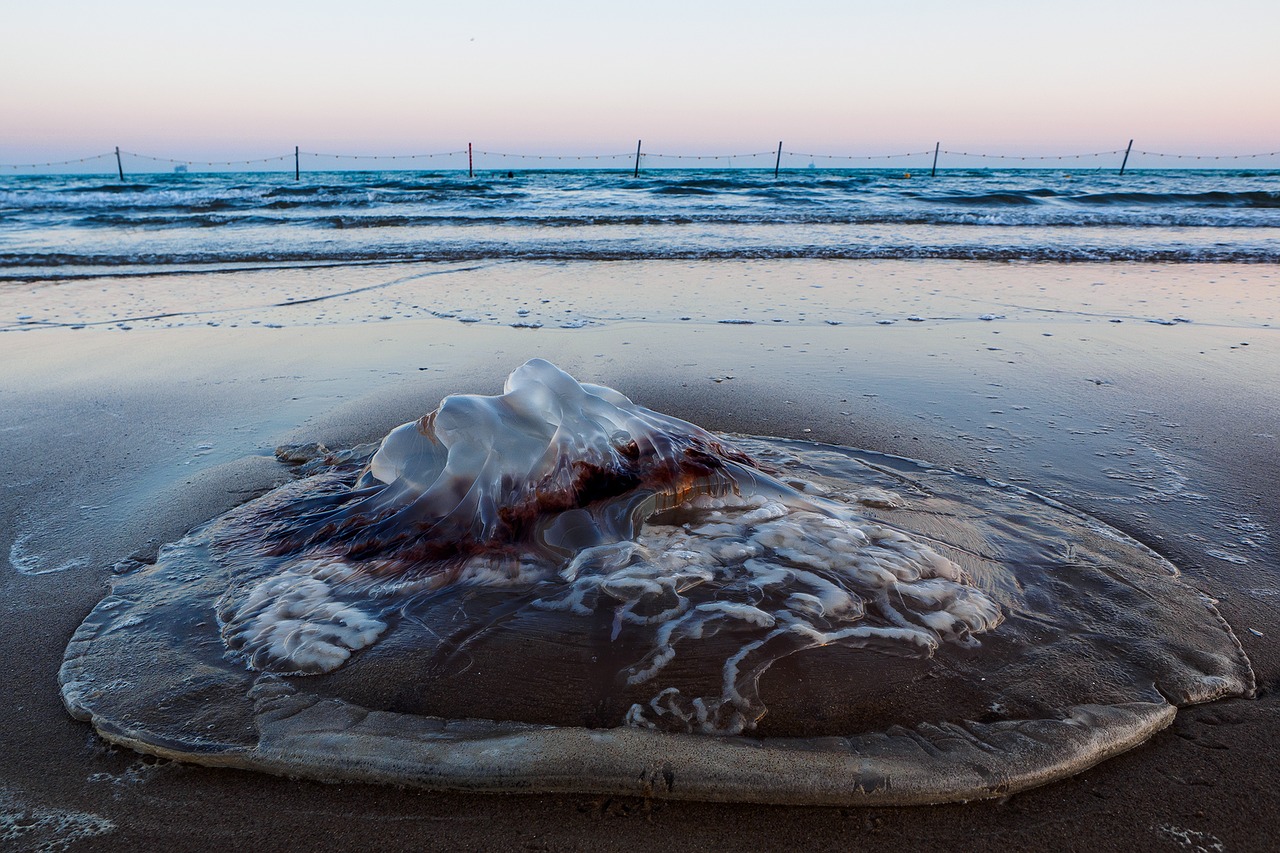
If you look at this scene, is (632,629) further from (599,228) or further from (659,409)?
(599,228)

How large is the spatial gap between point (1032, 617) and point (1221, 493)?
150cm

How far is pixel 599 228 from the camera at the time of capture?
1295 cm

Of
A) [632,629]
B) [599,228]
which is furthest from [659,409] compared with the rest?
[599,228]

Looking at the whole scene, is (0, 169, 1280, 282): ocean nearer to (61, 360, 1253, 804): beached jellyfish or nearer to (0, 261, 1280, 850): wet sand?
(0, 261, 1280, 850): wet sand

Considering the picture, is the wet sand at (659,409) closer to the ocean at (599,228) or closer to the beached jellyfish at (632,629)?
the beached jellyfish at (632,629)

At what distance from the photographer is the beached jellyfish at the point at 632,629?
1.51 metres

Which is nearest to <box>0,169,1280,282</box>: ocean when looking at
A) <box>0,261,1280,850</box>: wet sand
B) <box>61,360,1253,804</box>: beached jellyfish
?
<box>0,261,1280,850</box>: wet sand

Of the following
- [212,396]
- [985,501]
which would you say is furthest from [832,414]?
[212,396]

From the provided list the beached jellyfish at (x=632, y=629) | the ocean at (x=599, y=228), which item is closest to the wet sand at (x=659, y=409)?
the beached jellyfish at (x=632, y=629)

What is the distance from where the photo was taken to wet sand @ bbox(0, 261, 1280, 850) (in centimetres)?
138

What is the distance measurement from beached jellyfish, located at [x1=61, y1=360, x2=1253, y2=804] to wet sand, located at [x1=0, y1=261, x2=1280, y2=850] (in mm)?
78

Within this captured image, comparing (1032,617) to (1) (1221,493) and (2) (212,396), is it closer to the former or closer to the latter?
(1) (1221,493)

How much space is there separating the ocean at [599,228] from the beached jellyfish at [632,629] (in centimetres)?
727

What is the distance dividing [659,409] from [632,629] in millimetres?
2051
